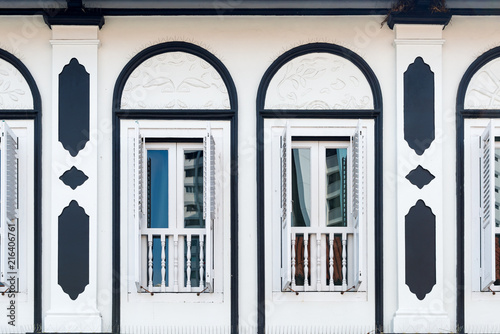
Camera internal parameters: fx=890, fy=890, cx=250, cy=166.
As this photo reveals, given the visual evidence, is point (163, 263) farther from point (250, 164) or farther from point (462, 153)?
point (462, 153)

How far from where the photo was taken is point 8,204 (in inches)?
412

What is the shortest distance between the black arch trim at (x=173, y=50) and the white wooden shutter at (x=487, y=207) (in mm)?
3026

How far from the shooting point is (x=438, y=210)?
420 inches

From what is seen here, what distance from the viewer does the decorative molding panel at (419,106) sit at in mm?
10734

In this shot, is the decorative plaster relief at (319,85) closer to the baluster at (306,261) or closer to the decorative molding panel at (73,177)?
the baluster at (306,261)

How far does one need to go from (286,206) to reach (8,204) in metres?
3.27

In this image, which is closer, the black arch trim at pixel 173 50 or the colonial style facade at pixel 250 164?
the colonial style facade at pixel 250 164

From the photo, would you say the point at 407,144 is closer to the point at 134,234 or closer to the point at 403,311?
the point at 403,311

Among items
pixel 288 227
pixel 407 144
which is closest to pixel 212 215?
pixel 288 227

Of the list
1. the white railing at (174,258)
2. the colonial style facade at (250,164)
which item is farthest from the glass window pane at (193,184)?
the white railing at (174,258)

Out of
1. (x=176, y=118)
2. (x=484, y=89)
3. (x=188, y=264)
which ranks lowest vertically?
(x=188, y=264)

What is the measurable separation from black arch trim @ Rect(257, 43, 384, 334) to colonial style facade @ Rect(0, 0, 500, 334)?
2 centimetres

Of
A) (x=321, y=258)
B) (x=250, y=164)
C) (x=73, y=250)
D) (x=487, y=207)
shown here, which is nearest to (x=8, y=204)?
(x=73, y=250)

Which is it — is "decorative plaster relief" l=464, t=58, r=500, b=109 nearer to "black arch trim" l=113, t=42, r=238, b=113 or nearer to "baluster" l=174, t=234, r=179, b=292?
"black arch trim" l=113, t=42, r=238, b=113
